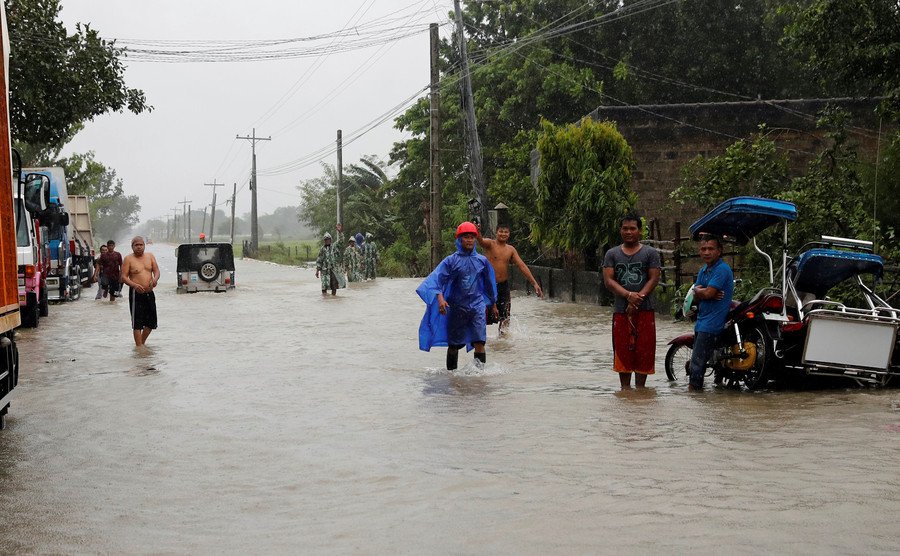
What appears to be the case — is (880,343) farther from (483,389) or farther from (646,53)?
(646,53)

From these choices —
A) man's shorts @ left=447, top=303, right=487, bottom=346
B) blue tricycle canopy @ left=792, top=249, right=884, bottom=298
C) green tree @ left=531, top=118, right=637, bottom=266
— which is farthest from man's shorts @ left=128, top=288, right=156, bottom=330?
green tree @ left=531, top=118, right=637, bottom=266

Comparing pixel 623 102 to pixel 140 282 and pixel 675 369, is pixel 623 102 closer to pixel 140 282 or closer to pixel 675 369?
pixel 140 282

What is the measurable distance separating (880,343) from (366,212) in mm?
53798

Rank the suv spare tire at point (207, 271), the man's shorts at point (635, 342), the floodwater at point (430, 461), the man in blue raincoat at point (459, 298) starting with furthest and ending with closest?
the suv spare tire at point (207, 271) < the man in blue raincoat at point (459, 298) < the man's shorts at point (635, 342) < the floodwater at point (430, 461)

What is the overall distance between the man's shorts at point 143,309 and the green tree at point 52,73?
8.34 metres

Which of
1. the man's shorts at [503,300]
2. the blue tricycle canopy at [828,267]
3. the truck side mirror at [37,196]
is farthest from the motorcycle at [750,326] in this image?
the truck side mirror at [37,196]

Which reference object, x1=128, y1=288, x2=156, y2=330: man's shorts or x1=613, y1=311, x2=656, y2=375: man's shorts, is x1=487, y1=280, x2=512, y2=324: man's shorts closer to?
x1=128, y1=288, x2=156, y2=330: man's shorts

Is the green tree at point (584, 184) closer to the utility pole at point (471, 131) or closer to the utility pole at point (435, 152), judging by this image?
the utility pole at point (471, 131)

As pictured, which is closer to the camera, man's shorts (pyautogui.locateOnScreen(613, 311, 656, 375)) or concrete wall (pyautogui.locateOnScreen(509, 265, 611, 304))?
man's shorts (pyautogui.locateOnScreen(613, 311, 656, 375))

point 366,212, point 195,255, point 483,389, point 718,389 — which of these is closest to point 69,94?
point 195,255

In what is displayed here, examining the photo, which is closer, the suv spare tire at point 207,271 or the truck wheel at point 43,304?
the truck wheel at point 43,304

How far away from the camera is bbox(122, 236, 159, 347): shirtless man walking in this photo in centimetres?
1559

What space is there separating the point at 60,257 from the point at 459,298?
61.6 feet

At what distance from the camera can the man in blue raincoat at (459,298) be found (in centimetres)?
1207
